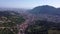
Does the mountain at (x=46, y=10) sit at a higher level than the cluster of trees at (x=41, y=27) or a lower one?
higher

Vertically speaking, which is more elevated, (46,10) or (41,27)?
(46,10)

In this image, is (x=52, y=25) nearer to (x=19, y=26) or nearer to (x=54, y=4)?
(x=54, y=4)

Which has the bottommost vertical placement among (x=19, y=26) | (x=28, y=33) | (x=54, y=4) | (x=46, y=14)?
(x=28, y=33)

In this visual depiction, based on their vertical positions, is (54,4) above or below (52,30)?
above

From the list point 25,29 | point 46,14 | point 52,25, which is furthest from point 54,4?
point 25,29

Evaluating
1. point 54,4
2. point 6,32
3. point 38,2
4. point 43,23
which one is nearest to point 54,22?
point 43,23

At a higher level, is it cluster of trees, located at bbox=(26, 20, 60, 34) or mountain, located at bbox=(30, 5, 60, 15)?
mountain, located at bbox=(30, 5, 60, 15)

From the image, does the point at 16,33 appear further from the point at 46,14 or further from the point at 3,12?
the point at 46,14

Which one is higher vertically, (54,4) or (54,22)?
Answer: (54,4)
